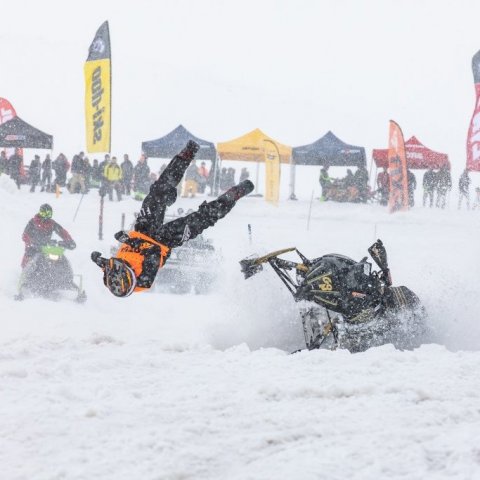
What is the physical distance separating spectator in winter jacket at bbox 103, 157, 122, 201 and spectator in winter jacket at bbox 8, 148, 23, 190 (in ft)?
12.1

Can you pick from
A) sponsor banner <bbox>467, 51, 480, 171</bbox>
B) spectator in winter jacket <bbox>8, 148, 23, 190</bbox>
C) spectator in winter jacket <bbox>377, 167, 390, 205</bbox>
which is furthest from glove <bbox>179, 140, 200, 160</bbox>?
spectator in winter jacket <bbox>8, 148, 23, 190</bbox>

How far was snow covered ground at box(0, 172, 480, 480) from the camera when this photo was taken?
3613 millimetres

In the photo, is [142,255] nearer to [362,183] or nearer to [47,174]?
[362,183]

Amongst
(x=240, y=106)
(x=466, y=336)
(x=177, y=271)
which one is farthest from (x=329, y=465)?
(x=240, y=106)

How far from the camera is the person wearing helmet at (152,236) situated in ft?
19.4

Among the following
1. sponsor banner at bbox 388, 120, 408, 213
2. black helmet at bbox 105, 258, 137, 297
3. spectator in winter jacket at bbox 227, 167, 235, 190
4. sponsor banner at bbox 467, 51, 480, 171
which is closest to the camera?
black helmet at bbox 105, 258, 137, 297

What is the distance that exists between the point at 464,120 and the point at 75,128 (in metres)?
51.5

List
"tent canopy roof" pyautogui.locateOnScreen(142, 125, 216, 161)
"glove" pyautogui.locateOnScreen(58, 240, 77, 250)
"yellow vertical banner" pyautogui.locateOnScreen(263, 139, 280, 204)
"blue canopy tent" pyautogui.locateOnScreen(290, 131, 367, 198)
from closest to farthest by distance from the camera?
"glove" pyautogui.locateOnScreen(58, 240, 77, 250) → "yellow vertical banner" pyautogui.locateOnScreen(263, 139, 280, 204) → "blue canopy tent" pyautogui.locateOnScreen(290, 131, 367, 198) → "tent canopy roof" pyautogui.locateOnScreen(142, 125, 216, 161)

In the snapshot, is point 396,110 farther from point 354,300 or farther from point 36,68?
point 354,300

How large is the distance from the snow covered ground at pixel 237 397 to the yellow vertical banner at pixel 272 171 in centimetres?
1458

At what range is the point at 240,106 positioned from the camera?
9119 centimetres

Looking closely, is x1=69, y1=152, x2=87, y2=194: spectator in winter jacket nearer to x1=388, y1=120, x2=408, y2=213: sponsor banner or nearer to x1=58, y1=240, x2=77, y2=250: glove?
x1=388, y1=120, x2=408, y2=213: sponsor banner

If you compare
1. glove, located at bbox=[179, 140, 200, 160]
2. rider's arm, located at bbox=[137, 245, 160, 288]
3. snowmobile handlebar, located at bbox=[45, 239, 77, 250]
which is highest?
glove, located at bbox=[179, 140, 200, 160]

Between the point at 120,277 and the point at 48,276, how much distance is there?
6417 mm
